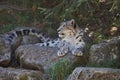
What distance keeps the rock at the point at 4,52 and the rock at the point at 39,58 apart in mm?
213

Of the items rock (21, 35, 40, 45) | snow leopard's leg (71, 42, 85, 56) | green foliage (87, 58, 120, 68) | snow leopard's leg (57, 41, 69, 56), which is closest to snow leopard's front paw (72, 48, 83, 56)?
snow leopard's leg (71, 42, 85, 56)

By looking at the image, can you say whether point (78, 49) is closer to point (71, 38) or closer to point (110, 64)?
point (71, 38)

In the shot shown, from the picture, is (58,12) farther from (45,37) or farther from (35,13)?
(35,13)

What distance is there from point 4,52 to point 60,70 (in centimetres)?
186

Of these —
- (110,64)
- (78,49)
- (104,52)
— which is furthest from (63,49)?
(110,64)

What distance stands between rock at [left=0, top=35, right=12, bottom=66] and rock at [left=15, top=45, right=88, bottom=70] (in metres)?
0.21

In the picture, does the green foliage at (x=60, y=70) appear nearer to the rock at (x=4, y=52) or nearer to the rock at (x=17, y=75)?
the rock at (x=17, y=75)

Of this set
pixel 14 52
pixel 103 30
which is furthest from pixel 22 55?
pixel 103 30

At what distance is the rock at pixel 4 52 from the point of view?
7.55 meters

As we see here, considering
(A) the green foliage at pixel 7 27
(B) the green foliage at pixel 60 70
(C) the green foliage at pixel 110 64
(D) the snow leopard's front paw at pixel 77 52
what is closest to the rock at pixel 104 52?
(C) the green foliage at pixel 110 64

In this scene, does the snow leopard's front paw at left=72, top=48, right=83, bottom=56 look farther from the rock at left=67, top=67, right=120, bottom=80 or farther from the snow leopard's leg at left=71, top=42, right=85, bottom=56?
the rock at left=67, top=67, right=120, bottom=80

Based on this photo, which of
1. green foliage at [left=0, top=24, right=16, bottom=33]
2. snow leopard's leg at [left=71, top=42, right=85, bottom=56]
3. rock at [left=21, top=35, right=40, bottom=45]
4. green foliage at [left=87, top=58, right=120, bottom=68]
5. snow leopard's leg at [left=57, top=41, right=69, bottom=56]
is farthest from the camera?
green foliage at [left=0, top=24, right=16, bottom=33]

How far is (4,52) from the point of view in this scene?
7816 mm

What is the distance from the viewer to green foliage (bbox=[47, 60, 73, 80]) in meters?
6.46
